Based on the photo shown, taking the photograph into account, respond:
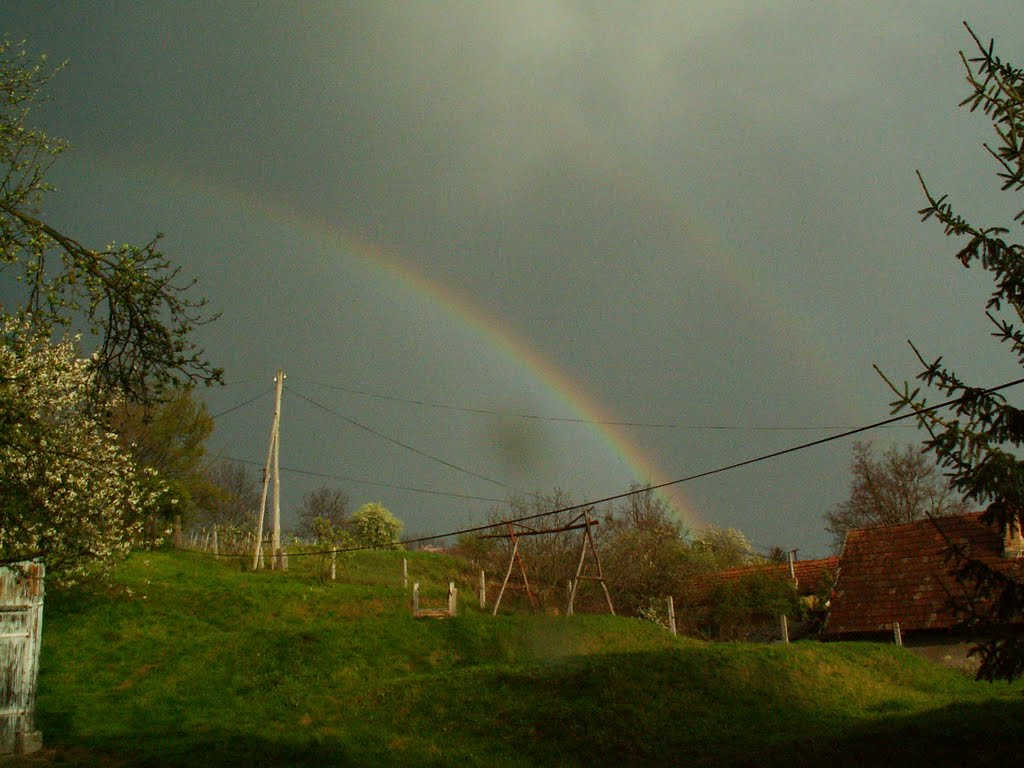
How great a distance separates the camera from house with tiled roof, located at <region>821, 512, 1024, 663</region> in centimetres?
2430

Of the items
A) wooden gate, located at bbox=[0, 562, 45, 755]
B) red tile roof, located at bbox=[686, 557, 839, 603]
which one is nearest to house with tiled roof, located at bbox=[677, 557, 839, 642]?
red tile roof, located at bbox=[686, 557, 839, 603]

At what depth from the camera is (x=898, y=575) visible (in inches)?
1061

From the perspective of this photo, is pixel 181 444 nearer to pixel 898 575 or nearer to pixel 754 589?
pixel 754 589

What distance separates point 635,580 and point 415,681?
19.9 m

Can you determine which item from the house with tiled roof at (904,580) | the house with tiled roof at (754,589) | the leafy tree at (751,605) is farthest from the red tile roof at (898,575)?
the leafy tree at (751,605)

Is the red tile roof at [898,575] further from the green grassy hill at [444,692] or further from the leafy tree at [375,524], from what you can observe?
the leafy tree at [375,524]

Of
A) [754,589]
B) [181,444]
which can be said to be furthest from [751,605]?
[181,444]

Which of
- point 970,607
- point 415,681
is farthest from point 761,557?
point 970,607

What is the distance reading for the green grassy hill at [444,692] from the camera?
1416 centimetres

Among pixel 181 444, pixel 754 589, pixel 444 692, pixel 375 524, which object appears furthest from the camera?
pixel 375 524

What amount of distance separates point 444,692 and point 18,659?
8.29m

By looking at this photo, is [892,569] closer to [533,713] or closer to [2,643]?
[533,713]

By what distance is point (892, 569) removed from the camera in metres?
27.4

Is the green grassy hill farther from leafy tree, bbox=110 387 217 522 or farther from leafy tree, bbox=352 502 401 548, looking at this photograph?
leafy tree, bbox=352 502 401 548
